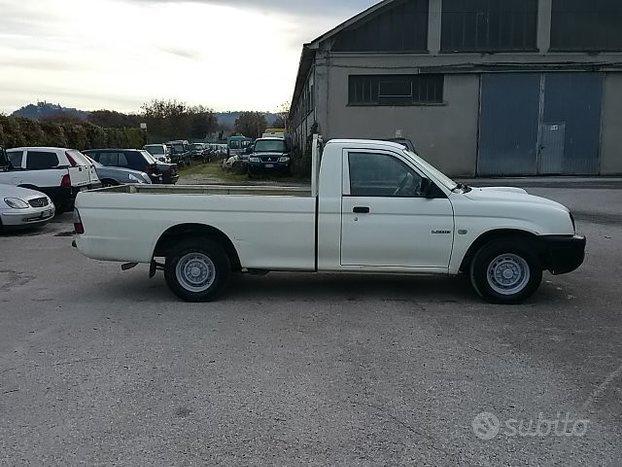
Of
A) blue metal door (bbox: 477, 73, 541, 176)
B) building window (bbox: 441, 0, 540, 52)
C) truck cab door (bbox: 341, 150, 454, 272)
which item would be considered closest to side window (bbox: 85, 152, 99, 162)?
truck cab door (bbox: 341, 150, 454, 272)

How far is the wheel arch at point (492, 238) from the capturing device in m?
6.86

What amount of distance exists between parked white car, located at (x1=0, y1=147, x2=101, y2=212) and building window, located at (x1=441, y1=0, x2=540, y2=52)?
16.0m

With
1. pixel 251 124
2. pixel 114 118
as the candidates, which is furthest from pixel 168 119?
pixel 251 124

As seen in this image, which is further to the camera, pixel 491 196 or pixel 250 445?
pixel 491 196

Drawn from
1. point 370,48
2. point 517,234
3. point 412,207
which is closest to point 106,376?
point 412,207

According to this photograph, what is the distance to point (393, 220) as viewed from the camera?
6.86 metres

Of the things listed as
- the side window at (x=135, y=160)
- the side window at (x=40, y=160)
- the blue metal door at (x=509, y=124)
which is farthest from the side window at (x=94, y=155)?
the blue metal door at (x=509, y=124)

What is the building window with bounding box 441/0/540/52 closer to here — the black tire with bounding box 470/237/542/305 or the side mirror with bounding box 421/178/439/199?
the side mirror with bounding box 421/178/439/199

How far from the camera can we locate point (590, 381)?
470 centimetres

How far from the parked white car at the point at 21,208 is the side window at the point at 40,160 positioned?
1.80 meters

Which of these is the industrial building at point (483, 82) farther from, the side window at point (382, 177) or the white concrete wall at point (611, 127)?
the side window at point (382, 177)

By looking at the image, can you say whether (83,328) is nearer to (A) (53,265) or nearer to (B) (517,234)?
(A) (53,265)

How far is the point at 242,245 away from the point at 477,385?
3.32 meters

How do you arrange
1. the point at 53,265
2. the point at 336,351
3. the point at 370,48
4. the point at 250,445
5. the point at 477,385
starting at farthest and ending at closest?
1. the point at 370,48
2. the point at 53,265
3. the point at 336,351
4. the point at 477,385
5. the point at 250,445
